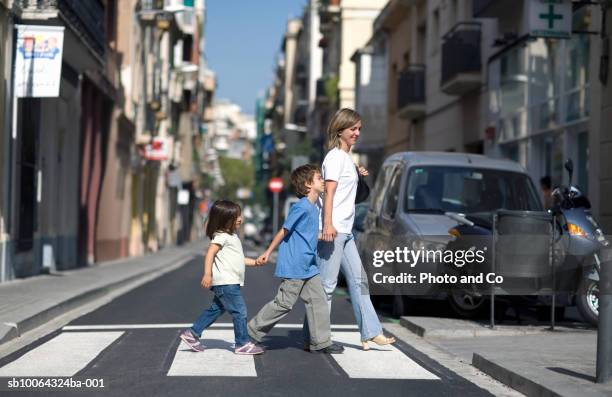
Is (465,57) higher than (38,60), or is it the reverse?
(465,57)

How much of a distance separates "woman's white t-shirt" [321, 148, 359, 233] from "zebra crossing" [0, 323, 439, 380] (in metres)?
1.11

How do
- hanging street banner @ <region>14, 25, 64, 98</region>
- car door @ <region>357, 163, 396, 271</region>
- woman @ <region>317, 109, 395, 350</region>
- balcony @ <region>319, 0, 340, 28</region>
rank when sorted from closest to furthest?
woman @ <region>317, 109, 395, 350</region> < car door @ <region>357, 163, 396, 271</region> < hanging street banner @ <region>14, 25, 64, 98</region> < balcony @ <region>319, 0, 340, 28</region>

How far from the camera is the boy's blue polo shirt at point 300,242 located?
9219 mm

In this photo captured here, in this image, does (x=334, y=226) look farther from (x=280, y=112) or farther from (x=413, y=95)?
(x=280, y=112)

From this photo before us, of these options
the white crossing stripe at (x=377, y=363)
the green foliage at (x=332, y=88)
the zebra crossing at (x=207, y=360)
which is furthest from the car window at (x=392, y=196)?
the green foliage at (x=332, y=88)

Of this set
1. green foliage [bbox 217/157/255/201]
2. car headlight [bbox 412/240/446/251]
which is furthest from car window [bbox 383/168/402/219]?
green foliage [bbox 217/157/255/201]

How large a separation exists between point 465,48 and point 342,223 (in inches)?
797

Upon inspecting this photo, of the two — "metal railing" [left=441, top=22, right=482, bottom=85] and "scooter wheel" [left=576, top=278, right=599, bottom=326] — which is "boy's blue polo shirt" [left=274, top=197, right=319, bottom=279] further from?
"metal railing" [left=441, top=22, right=482, bottom=85]

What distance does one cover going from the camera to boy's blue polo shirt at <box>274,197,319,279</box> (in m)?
9.22

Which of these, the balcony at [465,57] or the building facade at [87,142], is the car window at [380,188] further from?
the balcony at [465,57]

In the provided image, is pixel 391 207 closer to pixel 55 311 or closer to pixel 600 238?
pixel 600 238

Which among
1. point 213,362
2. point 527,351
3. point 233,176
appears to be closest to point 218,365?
point 213,362

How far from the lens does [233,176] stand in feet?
445

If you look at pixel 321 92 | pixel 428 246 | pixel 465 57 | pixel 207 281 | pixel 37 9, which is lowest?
pixel 207 281
